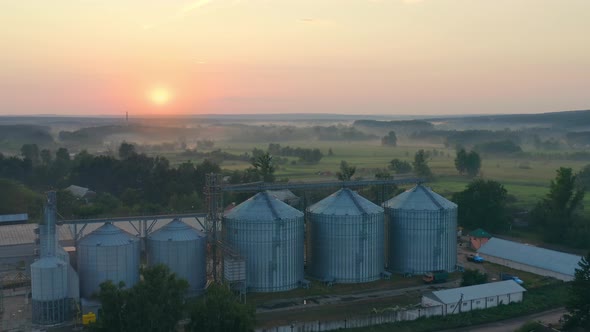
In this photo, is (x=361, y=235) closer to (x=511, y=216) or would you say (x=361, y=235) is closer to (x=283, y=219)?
(x=283, y=219)

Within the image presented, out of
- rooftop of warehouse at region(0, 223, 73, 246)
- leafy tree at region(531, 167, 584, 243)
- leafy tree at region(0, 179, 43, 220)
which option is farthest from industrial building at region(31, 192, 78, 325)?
leafy tree at region(531, 167, 584, 243)

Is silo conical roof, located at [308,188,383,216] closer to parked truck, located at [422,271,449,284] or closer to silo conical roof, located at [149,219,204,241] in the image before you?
parked truck, located at [422,271,449,284]

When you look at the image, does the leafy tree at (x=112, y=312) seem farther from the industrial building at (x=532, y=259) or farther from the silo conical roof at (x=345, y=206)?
the industrial building at (x=532, y=259)

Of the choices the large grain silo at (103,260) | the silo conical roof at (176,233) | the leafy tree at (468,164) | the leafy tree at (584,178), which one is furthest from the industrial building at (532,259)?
the leafy tree at (468,164)

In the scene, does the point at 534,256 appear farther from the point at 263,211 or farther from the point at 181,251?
the point at 181,251

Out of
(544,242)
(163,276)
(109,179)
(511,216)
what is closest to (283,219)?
(163,276)

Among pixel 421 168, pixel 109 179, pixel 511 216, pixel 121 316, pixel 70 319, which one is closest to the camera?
pixel 121 316

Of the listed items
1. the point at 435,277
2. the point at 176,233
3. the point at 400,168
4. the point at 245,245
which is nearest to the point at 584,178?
the point at 400,168

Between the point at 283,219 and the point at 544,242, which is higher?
the point at 283,219
